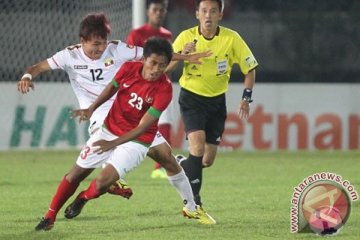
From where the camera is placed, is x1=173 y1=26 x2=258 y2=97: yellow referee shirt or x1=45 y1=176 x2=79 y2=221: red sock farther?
x1=173 y1=26 x2=258 y2=97: yellow referee shirt

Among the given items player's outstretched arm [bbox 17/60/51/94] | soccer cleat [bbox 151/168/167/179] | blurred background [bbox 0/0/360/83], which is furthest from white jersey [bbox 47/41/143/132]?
blurred background [bbox 0/0/360/83]

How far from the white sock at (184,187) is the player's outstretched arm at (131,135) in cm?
88

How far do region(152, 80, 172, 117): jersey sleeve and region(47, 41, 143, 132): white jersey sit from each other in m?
1.40

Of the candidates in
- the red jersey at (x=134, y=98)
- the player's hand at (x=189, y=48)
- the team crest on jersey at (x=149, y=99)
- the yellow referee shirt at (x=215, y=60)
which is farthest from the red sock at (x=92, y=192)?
the yellow referee shirt at (x=215, y=60)

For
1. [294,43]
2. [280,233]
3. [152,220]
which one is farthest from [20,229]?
[294,43]

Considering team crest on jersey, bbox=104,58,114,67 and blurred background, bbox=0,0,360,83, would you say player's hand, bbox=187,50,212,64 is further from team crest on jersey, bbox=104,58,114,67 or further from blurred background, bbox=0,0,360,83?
blurred background, bbox=0,0,360,83

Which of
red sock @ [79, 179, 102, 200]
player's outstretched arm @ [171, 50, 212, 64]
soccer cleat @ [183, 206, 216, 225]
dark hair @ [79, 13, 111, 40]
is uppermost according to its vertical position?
dark hair @ [79, 13, 111, 40]

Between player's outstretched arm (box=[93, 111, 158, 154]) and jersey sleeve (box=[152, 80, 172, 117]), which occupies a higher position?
jersey sleeve (box=[152, 80, 172, 117])

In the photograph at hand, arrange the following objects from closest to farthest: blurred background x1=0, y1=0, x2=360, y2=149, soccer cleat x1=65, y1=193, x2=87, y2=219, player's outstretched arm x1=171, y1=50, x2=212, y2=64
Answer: soccer cleat x1=65, y1=193, x2=87, y2=219 < player's outstretched arm x1=171, y1=50, x2=212, y2=64 < blurred background x1=0, y1=0, x2=360, y2=149

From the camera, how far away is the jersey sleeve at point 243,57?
34.4 feet

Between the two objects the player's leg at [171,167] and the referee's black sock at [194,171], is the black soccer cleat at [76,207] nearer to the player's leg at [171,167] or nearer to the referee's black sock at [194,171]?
the player's leg at [171,167]

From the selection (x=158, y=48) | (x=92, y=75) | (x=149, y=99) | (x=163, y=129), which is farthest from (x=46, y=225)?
(x=163, y=129)

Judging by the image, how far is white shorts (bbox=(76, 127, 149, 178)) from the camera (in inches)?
347

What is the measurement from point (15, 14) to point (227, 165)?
4.62 meters
